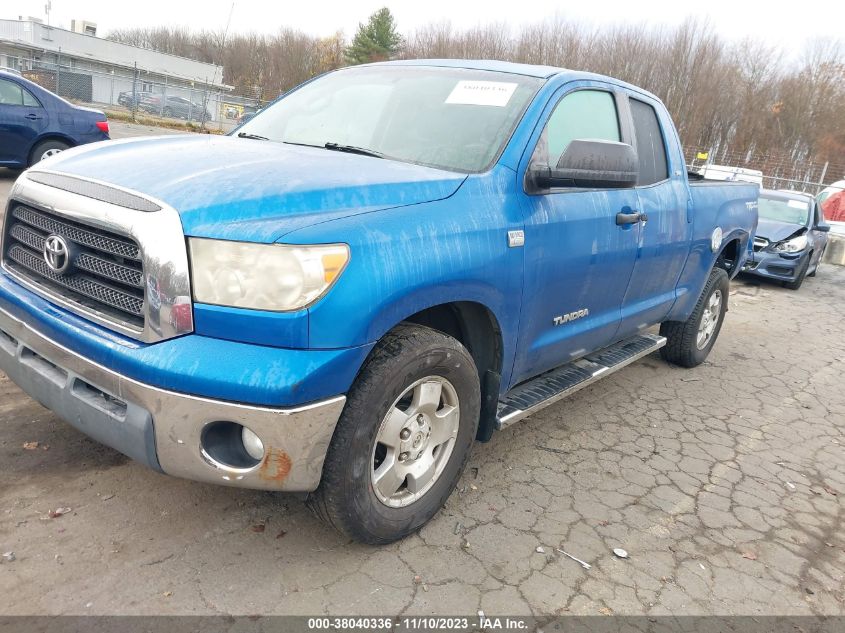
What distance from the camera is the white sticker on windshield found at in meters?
3.10

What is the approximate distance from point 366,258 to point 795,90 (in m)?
45.4

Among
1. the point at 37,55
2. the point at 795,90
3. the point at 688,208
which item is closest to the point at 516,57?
the point at 795,90

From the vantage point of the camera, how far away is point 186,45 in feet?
229

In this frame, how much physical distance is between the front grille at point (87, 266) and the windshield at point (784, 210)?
1110 centimetres

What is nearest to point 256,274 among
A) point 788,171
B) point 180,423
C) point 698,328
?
point 180,423

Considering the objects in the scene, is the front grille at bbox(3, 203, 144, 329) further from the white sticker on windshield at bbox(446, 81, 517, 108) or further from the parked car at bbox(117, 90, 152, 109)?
the parked car at bbox(117, 90, 152, 109)

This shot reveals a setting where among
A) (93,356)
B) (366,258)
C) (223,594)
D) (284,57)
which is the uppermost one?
(284,57)

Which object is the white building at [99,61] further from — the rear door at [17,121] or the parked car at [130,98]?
the rear door at [17,121]

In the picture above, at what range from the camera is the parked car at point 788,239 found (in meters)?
10.1

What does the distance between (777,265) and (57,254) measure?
10364 mm

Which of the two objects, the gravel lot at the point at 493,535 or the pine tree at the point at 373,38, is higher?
the pine tree at the point at 373,38

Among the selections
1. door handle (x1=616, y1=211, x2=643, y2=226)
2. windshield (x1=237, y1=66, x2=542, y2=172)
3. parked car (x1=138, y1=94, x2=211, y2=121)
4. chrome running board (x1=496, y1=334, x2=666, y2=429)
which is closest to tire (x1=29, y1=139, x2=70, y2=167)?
windshield (x1=237, y1=66, x2=542, y2=172)

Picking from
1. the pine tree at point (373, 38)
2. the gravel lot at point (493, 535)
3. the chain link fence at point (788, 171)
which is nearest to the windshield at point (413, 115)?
the gravel lot at point (493, 535)

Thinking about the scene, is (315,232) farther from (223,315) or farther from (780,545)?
(780,545)
